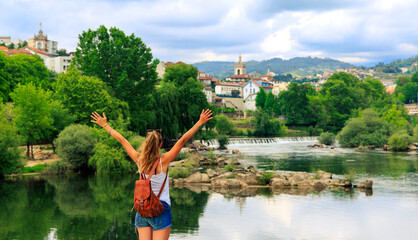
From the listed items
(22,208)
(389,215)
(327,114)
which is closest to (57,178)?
(22,208)

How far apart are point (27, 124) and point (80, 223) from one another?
1561 centimetres

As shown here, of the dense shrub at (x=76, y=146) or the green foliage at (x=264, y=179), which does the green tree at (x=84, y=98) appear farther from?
the green foliage at (x=264, y=179)

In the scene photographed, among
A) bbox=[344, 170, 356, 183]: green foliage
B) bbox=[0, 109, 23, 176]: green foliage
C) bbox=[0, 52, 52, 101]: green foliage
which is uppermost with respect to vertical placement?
bbox=[0, 52, 52, 101]: green foliage

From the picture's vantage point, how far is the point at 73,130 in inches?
1126

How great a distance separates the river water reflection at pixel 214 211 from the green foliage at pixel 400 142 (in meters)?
20.6

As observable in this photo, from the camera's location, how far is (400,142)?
46344 millimetres

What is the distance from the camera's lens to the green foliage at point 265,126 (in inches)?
2702

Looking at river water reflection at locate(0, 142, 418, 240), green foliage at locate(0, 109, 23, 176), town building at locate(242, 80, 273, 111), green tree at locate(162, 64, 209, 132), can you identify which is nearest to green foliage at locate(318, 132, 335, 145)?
green tree at locate(162, 64, 209, 132)

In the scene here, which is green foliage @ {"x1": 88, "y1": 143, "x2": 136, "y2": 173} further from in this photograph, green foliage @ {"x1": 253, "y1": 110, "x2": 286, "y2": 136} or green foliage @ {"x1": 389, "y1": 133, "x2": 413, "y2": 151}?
green foliage @ {"x1": 253, "y1": 110, "x2": 286, "y2": 136}

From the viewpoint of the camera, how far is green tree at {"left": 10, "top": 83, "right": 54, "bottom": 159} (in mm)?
29641

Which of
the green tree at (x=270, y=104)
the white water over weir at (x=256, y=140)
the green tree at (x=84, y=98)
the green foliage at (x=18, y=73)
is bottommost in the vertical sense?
the white water over weir at (x=256, y=140)

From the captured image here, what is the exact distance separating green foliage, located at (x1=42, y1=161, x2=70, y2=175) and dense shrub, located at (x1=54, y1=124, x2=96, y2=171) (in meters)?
0.38

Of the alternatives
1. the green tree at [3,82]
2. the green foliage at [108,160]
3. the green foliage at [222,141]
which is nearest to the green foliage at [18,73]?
the green tree at [3,82]

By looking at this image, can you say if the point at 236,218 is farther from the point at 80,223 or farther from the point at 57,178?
the point at 57,178
